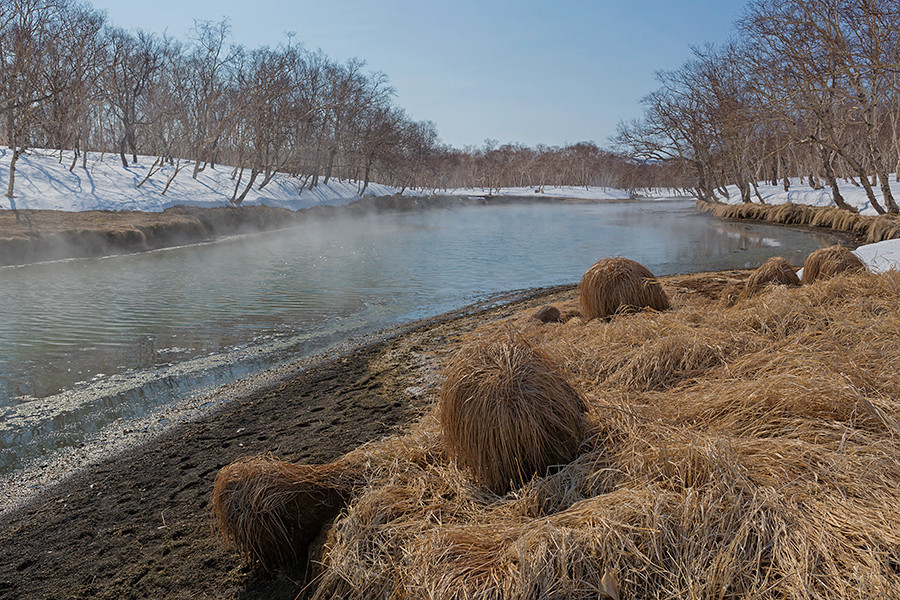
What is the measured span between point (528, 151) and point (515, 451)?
117 m

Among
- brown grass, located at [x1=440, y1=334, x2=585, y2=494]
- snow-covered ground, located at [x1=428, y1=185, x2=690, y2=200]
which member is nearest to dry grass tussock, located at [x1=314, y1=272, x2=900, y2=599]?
brown grass, located at [x1=440, y1=334, x2=585, y2=494]

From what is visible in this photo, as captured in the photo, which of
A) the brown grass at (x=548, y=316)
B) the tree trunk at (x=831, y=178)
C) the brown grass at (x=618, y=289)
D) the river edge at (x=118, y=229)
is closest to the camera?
the brown grass at (x=618, y=289)

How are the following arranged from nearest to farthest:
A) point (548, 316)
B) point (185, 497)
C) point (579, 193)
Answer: point (185, 497) < point (548, 316) < point (579, 193)

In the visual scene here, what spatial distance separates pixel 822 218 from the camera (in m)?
25.9

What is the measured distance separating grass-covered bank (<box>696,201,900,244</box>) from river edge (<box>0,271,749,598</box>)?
17.1 meters

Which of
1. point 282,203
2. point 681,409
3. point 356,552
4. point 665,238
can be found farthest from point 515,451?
point 282,203

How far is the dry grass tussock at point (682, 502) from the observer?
7.24ft

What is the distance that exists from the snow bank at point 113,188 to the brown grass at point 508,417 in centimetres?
2655

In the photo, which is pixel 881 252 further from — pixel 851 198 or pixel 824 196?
pixel 824 196

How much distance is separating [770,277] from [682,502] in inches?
237

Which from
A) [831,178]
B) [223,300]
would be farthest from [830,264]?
[831,178]

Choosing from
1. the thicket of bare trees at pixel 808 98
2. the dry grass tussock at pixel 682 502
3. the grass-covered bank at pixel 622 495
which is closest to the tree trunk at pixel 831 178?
the thicket of bare trees at pixel 808 98

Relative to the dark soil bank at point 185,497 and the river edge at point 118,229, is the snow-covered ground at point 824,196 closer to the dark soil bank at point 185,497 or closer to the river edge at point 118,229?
the dark soil bank at point 185,497

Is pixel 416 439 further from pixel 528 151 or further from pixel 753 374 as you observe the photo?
pixel 528 151
